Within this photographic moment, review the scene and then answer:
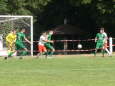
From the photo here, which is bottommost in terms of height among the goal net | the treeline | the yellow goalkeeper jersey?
the yellow goalkeeper jersey

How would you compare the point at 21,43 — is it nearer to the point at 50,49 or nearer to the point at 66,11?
the point at 50,49

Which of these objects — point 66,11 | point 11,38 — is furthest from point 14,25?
point 66,11

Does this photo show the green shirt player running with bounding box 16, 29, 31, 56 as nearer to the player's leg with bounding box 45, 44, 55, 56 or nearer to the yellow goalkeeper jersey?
the yellow goalkeeper jersey

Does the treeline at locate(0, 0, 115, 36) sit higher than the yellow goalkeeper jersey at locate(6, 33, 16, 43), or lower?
higher

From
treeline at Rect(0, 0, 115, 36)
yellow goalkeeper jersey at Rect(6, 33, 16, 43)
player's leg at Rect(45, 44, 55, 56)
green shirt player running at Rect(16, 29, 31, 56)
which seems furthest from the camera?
treeline at Rect(0, 0, 115, 36)

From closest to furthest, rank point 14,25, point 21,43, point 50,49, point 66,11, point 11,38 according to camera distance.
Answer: point 11,38 → point 21,43 → point 50,49 → point 14,25 → point 66,11

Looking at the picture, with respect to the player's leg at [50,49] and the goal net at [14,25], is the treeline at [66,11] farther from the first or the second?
the player's leg at [50,49]

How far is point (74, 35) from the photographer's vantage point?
6038cm

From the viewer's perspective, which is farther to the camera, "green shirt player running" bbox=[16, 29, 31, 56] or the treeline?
the treeline

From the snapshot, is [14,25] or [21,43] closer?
[21,43]

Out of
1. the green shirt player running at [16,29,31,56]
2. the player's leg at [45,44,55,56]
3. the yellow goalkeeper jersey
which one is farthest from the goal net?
the yellow goalkeeper jersey

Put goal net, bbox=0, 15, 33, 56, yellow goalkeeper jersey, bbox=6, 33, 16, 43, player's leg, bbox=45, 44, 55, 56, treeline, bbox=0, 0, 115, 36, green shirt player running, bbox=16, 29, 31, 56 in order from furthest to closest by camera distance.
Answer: treeline, bbox=0, 0, 115, 36, goal net, bbox=0, 15, 33, 56, player's leg, bbox=45, 44, 55, 56, green shirt player running, bbox=16, 29, 31, 56, yellow goalkeeper jersey, bbox=6, 33, 16, 43

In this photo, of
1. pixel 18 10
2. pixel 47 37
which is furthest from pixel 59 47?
pixel 47 37

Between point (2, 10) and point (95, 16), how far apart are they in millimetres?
8691
